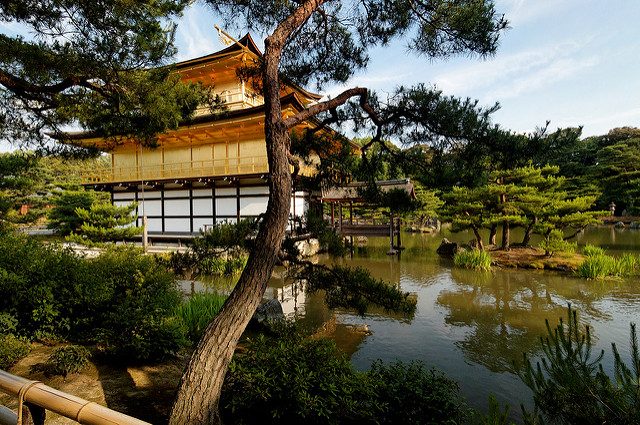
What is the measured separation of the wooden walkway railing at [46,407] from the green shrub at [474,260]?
44.1 feet

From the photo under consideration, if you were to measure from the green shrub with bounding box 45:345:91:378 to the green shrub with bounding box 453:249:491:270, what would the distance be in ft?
41.3

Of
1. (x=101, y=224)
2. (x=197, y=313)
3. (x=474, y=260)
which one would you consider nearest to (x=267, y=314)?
(x=197, y=313)

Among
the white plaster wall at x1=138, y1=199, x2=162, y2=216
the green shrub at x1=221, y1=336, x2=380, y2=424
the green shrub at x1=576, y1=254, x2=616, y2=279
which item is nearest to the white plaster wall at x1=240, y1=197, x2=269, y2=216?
the white plaster wall at x1=138, y1=199, x2=162, y2=216

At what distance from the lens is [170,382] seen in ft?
13.0

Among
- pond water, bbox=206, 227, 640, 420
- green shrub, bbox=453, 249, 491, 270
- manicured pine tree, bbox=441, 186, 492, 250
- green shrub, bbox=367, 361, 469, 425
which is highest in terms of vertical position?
manicured pine tree, bbox=441, 186, 492, 250

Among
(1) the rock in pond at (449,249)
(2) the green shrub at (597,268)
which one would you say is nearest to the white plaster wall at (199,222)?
(1) the rock in pond at (449,249)

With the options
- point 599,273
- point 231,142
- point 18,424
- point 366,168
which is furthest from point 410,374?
point 231,142

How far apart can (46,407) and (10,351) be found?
10.6 ft

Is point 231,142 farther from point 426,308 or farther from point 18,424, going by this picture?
point 18,424

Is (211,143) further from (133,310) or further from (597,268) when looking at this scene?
(597,268)

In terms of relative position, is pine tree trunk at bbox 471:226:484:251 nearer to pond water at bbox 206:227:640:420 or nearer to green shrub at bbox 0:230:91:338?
pond water at bbox 206:227:640:420

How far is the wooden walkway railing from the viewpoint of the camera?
147cm

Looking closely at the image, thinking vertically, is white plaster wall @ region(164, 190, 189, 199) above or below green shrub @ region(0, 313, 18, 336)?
above

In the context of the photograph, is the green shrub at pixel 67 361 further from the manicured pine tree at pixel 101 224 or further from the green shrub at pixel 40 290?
the manicured pine tree at pixel 101 224
